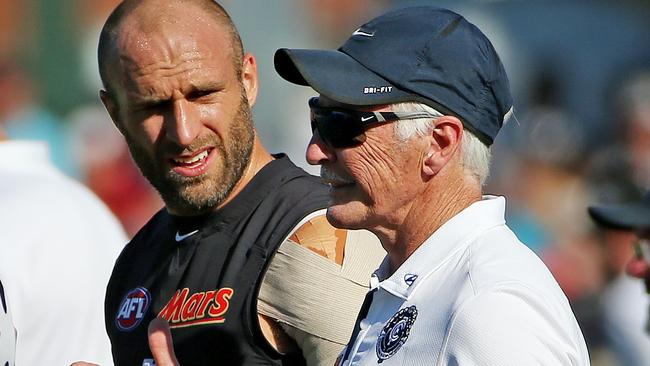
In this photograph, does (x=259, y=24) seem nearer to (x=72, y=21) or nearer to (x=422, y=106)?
(x=72, y=21)

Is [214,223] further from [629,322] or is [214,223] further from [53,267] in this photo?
[629,322]

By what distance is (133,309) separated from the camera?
3176mm

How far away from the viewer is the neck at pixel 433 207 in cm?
239

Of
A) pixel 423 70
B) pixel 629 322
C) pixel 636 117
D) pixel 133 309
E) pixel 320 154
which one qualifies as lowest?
pixel 629 322

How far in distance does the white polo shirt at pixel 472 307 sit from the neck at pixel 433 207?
0.04 metres

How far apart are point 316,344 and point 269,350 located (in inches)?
4.3

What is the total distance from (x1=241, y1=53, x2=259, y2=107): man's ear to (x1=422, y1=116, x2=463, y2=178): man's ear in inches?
38.3

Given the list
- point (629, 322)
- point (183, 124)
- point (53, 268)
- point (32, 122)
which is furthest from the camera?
point (32, 122)

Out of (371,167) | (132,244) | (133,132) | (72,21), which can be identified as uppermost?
(371,167)

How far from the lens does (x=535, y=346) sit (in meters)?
2.03

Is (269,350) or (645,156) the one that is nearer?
(269,350)

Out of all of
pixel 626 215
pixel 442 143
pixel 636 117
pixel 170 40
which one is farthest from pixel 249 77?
pixel 636 117

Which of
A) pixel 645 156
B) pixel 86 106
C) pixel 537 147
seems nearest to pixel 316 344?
pixel 645 156

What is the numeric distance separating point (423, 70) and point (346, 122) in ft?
0.64
